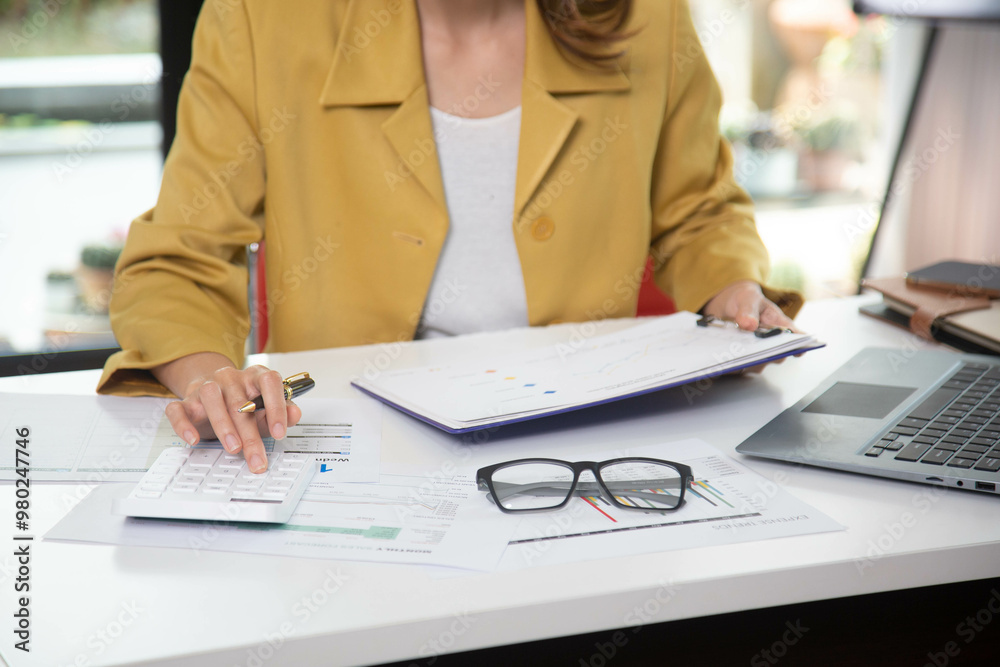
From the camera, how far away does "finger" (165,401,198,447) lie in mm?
731

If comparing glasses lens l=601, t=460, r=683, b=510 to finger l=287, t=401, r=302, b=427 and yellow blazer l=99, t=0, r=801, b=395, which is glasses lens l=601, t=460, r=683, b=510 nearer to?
finger l=287, t=401, r=302, b=427

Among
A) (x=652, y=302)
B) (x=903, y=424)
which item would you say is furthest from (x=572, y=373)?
(x=652, y=302)

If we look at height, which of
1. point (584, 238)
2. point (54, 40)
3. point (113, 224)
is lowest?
point (113, 224)

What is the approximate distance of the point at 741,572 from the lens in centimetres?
59

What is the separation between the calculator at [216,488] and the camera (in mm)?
642

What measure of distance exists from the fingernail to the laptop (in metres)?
0.42

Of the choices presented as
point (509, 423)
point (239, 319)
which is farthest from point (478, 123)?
point (509, 423)

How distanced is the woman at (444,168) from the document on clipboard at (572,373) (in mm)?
146

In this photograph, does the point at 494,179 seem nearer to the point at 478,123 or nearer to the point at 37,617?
the point at 478,123

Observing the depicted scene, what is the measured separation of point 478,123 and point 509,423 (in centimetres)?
56

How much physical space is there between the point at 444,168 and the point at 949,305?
71 centimetres

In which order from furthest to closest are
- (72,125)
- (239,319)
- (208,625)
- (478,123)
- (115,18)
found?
(72,125), (115,18), (478,123), (239,319), (208,625)

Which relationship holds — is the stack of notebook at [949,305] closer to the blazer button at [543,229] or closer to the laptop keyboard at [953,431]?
the laptop keyboard at [953,431]
